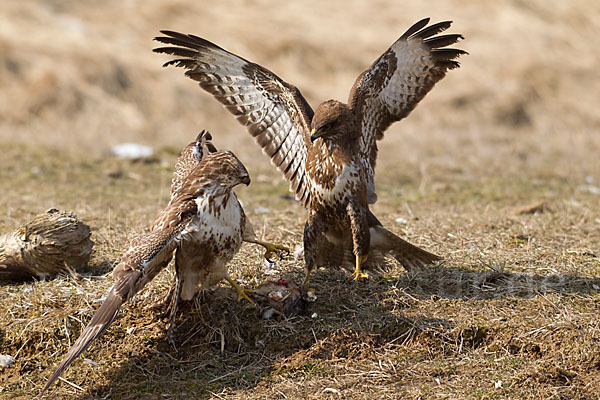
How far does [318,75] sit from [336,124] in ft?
32.2

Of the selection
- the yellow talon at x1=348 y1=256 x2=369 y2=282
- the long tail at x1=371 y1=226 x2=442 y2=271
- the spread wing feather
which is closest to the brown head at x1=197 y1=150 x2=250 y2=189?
the spread wing feather

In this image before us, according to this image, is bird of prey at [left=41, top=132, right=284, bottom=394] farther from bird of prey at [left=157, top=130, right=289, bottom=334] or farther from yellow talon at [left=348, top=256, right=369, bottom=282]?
yellow talon at [left=348, top=256, right=369, bottom=282]

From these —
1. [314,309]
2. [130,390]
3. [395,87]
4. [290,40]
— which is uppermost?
[290,40]

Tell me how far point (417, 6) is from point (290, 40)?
3.42m

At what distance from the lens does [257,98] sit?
5.14 meters

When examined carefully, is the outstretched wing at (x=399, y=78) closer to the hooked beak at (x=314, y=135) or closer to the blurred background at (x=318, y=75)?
the hooked beak at (x=314, y=135)

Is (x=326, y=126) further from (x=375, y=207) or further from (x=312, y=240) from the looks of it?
(x=375, y=207)

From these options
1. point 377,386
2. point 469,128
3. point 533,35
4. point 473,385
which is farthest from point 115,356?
point 533,35

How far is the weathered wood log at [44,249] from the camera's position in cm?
491

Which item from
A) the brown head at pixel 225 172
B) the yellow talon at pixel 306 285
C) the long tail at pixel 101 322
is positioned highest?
the brown head at pixel 225 172

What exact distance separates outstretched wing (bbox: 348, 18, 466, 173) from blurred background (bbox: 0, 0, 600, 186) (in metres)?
4.55

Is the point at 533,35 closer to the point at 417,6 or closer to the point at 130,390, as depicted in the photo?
the point at 417,6

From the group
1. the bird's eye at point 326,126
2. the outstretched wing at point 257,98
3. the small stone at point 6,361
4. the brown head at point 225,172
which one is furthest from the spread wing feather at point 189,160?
the small stone at point 6,361

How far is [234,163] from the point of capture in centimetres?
419
